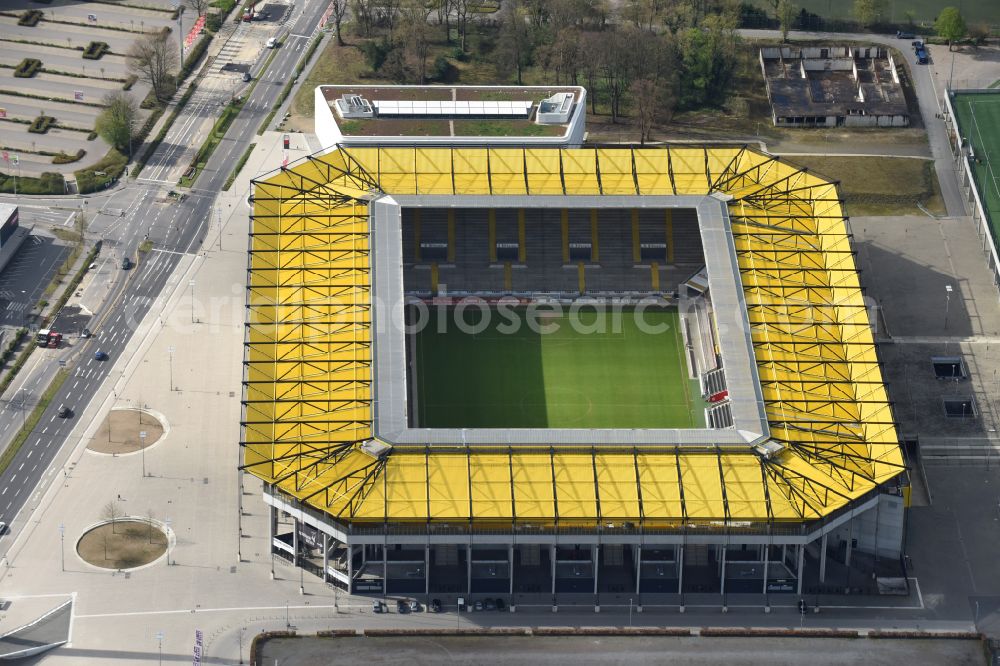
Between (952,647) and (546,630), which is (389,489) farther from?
(952,647)

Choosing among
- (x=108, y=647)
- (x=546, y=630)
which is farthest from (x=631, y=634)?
(x=108, y=647)

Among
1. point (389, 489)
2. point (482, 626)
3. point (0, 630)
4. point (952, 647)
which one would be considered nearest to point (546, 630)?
point (482, 626)

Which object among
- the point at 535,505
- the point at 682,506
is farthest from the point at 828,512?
the point at 535,505

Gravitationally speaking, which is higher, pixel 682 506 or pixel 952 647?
pixel 682 506

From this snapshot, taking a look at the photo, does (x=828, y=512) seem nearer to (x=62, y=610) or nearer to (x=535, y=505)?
(x=535, y=505)

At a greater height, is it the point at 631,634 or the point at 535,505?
the point at 535,505

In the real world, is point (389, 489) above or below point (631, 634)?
above

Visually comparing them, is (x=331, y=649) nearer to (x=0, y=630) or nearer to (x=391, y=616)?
(x=391, y=616)
